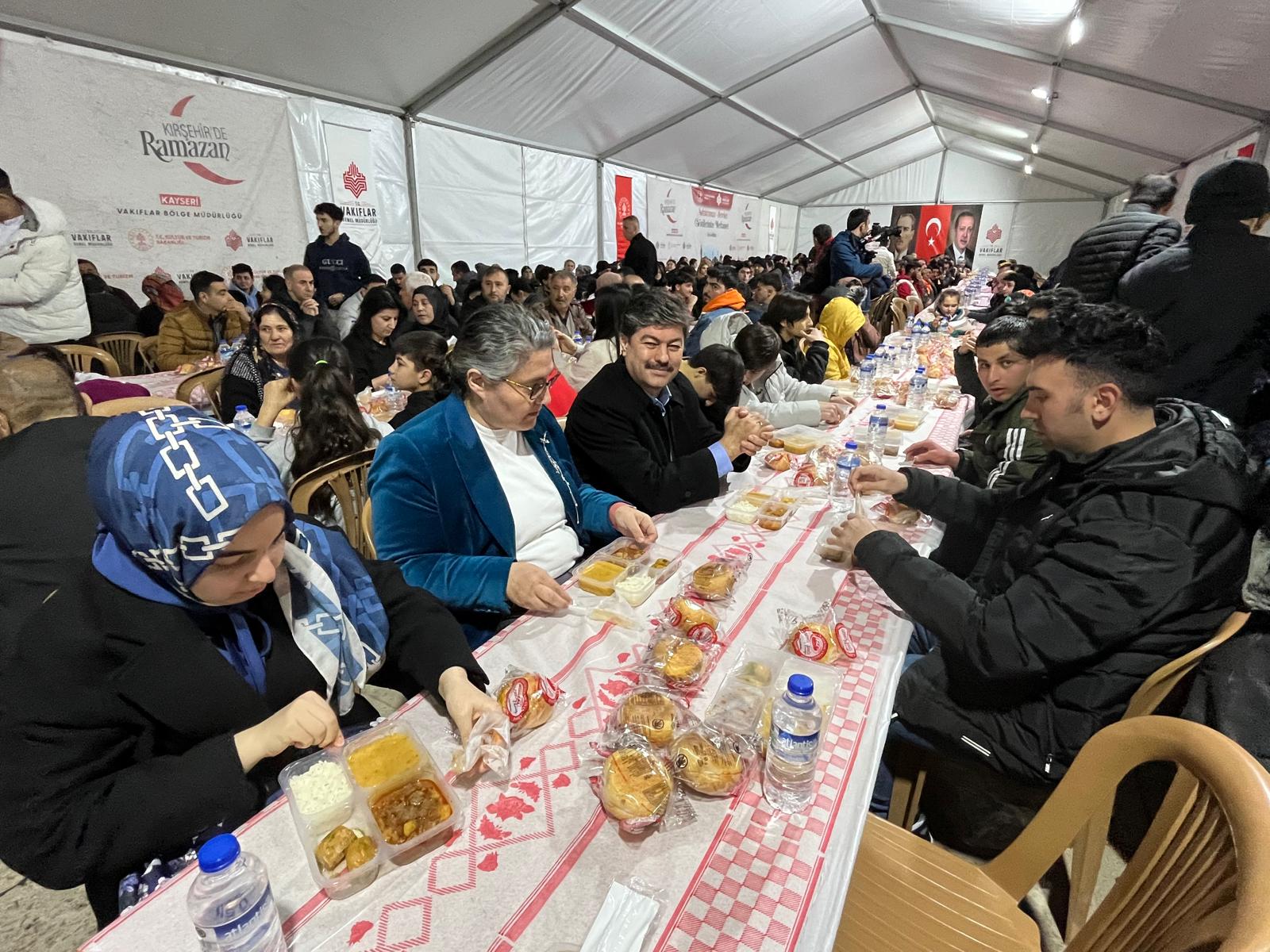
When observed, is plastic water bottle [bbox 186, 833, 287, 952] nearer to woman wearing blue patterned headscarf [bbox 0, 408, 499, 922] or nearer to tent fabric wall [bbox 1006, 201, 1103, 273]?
woman wearing blue patterned headscarf [bbox 0, 408, 499, 922]

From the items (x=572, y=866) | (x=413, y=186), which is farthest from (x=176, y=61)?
(x=572, y=866)

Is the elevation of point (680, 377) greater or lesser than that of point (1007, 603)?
greater

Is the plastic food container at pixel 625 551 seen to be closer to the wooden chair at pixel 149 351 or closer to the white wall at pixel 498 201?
the wooden chair at pixel 149 351

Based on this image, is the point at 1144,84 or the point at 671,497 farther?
the point at 1144,84

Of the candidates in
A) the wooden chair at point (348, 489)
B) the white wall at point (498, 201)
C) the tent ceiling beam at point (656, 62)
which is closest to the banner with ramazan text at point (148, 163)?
the white wall at point (498, 201)

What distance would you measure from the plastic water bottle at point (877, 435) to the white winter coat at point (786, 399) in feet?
1.26

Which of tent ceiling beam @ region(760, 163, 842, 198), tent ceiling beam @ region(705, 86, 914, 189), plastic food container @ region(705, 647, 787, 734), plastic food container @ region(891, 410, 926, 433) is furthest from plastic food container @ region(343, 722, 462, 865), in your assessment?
tent ceiling beam @ region(760, 163, 842, 198)

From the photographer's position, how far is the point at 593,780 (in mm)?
1210

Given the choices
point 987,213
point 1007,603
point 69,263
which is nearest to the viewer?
point 1007,603

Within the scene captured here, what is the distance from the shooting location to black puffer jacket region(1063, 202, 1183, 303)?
3496 mm

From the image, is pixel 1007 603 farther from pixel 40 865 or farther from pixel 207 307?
pixel 207 307

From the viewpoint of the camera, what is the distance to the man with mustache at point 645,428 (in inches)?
97.9

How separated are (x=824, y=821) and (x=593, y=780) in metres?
0.46

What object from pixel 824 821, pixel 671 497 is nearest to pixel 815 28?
pixel 671 497
